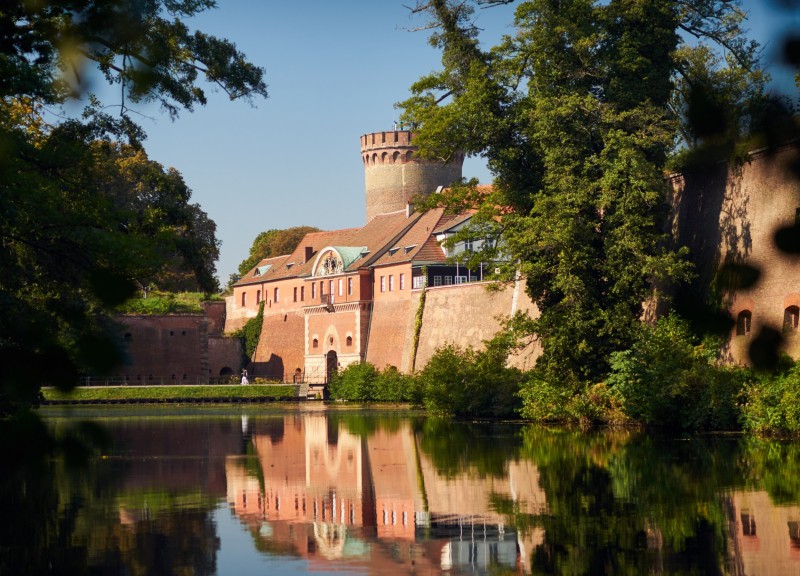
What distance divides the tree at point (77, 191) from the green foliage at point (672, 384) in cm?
1333

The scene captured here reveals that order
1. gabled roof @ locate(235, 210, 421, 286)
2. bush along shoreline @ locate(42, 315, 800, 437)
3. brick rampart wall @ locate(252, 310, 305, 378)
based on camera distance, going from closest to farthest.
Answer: bush along shoreline @ locate(42, 315, 800, 437) < gabled roof @ locate(235, 210, 421, 286) < brick rampart wall @ locate(252, 310, 305, 378)

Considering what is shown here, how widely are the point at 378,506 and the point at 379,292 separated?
168ft

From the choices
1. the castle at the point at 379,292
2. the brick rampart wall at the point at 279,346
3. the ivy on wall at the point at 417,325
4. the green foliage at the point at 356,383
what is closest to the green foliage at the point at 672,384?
the castle at the point at 379,292

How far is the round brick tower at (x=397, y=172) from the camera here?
292 ft

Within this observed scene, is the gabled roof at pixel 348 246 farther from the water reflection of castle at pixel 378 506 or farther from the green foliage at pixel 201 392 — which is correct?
the water reflection of castle at pixel 378 506

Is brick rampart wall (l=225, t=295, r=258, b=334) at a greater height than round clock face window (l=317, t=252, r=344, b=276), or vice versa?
round clock face window (l=317, t=252, r=344, b=276)

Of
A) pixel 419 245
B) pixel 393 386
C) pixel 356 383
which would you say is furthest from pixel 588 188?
pixel 419 245

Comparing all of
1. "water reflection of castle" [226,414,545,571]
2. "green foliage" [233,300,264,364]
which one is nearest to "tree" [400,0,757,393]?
"water reflection of castle" [226,414,545,571]

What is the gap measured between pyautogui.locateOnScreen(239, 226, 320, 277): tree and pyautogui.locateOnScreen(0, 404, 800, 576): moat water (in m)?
70.3

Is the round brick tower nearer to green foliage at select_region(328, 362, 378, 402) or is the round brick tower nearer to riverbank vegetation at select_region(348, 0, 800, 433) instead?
green foliage at select_region(328, 362, 378, 402)

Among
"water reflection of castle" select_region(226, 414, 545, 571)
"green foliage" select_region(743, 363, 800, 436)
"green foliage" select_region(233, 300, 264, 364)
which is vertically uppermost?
"green foliage" select_region(233, 300, 264, 364)

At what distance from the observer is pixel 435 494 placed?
60.4 ft

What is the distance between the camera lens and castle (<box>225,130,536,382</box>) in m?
59.4

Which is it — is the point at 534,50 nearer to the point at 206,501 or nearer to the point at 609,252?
the point at 609,252
